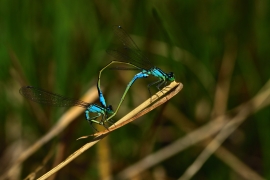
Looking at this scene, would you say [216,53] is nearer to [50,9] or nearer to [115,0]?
[115,0]

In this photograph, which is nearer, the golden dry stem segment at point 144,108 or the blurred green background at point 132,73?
the golden dry stem segment at point 144,108

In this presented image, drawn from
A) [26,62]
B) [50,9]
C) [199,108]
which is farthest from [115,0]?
[199,108]

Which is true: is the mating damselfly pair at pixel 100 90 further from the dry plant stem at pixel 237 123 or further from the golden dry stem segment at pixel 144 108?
the dry plant stem at pixel 237 123

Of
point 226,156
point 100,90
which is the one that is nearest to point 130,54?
point 100,90

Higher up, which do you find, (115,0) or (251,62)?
(115,0)

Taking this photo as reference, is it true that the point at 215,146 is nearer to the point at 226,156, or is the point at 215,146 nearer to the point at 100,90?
the point at 226,156

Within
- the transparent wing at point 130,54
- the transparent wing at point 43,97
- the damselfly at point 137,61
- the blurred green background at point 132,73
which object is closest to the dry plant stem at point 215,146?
the blurred green background at point 132,73

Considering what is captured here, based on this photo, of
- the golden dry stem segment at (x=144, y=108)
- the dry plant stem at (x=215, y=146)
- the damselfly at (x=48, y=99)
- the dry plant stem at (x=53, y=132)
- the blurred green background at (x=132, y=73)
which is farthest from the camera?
the blurred green background at (x=132, y=73)
